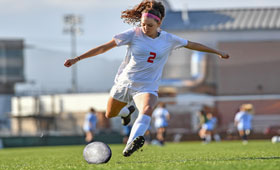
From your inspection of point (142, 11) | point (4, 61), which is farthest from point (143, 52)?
point (4, 61)

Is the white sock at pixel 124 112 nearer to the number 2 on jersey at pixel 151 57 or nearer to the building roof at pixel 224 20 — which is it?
the number 2 on jersey at pixel 151 57

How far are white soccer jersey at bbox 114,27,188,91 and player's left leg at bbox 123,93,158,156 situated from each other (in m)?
0.17

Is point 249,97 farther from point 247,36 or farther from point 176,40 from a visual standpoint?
point 176,40

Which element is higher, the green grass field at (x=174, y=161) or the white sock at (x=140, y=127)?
the white sock at (x=140, y=127)

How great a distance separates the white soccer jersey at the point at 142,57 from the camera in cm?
887

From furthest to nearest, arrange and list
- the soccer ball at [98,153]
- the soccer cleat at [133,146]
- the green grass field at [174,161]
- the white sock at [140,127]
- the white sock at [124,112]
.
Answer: the white sock at [124,112], the soccer ball at [98,153], the white sock at [140,127], the soccer cleat at [133,146], the green grass field at [174,161]

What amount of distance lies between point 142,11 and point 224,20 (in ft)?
139

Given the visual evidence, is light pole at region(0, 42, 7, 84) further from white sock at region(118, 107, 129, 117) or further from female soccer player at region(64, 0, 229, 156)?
female soccer player at region(64, 0, 229, 156)

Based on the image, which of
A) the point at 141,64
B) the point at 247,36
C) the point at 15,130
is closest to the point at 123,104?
the point at 141,64

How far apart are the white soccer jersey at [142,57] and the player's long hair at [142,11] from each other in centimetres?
25

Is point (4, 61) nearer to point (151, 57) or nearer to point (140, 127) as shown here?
point (151, 57)

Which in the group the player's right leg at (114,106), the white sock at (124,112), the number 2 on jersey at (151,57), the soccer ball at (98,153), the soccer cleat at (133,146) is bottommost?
the soccer ball at (98,153)

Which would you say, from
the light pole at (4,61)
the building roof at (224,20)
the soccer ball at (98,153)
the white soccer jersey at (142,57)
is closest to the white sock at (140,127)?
the soccer ball at (98,153)

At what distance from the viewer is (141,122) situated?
8500 mm
